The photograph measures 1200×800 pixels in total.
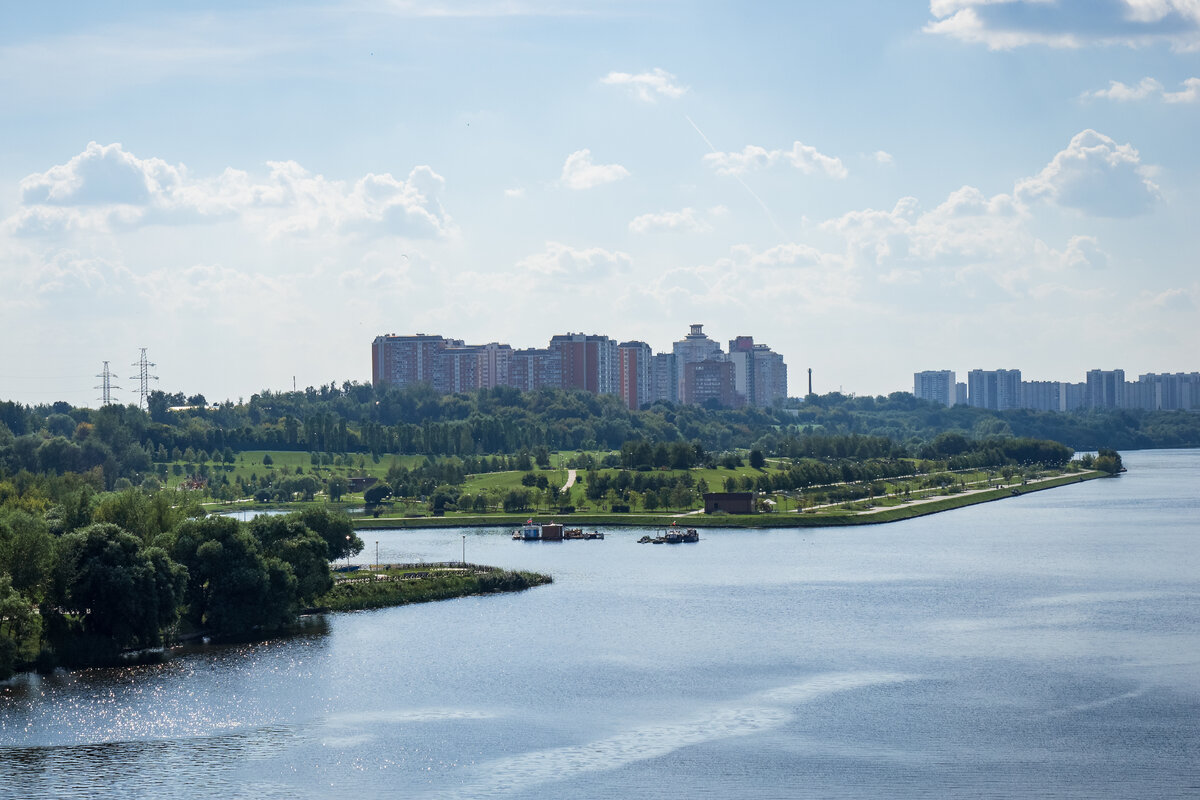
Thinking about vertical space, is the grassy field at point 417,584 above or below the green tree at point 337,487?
below

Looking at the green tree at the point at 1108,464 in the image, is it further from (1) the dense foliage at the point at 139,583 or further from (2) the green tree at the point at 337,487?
(1) the dense foliage at the point at 139,583

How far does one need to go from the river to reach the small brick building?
43.9 metres

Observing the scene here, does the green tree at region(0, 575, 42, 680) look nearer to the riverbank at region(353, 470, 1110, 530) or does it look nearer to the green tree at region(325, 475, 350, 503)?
the riverbank at region(353, 470, 1110, 530)

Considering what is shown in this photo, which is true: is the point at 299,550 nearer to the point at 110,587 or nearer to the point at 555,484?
the point at 110,587

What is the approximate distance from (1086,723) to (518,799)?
693 inches

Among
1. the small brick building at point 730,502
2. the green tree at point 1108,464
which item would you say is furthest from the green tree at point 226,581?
the green tree at point 1108,464

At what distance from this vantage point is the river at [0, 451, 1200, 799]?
3547cm

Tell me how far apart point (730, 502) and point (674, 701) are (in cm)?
7494

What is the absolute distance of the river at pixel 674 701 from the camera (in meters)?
35.5

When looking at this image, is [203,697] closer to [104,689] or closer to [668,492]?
[104,689]

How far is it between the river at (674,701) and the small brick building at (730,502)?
43945mm

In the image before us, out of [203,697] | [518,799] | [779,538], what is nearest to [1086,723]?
[518,799]

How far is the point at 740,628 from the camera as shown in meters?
57.9

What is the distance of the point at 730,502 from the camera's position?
11844 cm
